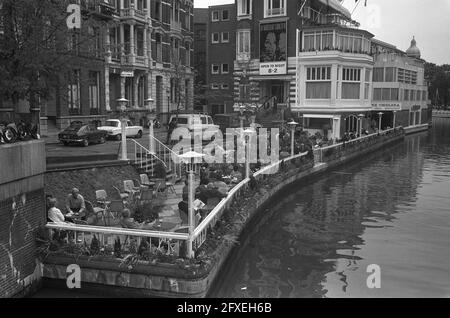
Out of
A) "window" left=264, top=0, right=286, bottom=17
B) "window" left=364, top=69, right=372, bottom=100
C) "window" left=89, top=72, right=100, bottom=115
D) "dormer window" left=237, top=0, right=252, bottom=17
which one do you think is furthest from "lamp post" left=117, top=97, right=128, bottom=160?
"window" left=364, top=69, right=372, bottom=100

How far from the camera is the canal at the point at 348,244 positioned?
1266 cm

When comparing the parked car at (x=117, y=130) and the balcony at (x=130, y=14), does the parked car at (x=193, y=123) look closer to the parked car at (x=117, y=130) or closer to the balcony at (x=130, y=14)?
the parked car at (x=117, y=130)

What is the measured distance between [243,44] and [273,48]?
2.97 meters

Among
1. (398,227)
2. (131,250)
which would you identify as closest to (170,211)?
(131,250)

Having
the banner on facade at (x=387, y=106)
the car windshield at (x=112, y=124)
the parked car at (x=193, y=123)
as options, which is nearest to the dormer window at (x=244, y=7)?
the parked car at (x=193, y=123)

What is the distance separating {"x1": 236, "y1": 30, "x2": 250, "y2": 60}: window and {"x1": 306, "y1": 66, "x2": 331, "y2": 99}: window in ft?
22.9

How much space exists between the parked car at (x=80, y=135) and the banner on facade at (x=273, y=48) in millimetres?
21634

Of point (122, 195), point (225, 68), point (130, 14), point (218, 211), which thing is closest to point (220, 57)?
point (225, 68)

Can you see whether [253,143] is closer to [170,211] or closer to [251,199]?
[251,199]

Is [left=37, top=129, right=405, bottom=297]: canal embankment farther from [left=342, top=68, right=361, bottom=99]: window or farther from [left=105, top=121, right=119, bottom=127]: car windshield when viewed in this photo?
[left=342, top=68, right=361, bottom=99]: window

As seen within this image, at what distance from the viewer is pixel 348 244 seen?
16.4 metres

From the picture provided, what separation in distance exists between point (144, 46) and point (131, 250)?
34600 millimetres

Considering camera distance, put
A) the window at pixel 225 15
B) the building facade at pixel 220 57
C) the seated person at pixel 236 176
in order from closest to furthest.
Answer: the seated person at pixel 236 176 → the building facade at pixel 220 57 → the window at pixel 225 15

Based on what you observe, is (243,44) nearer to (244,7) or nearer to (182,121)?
(244,7)
